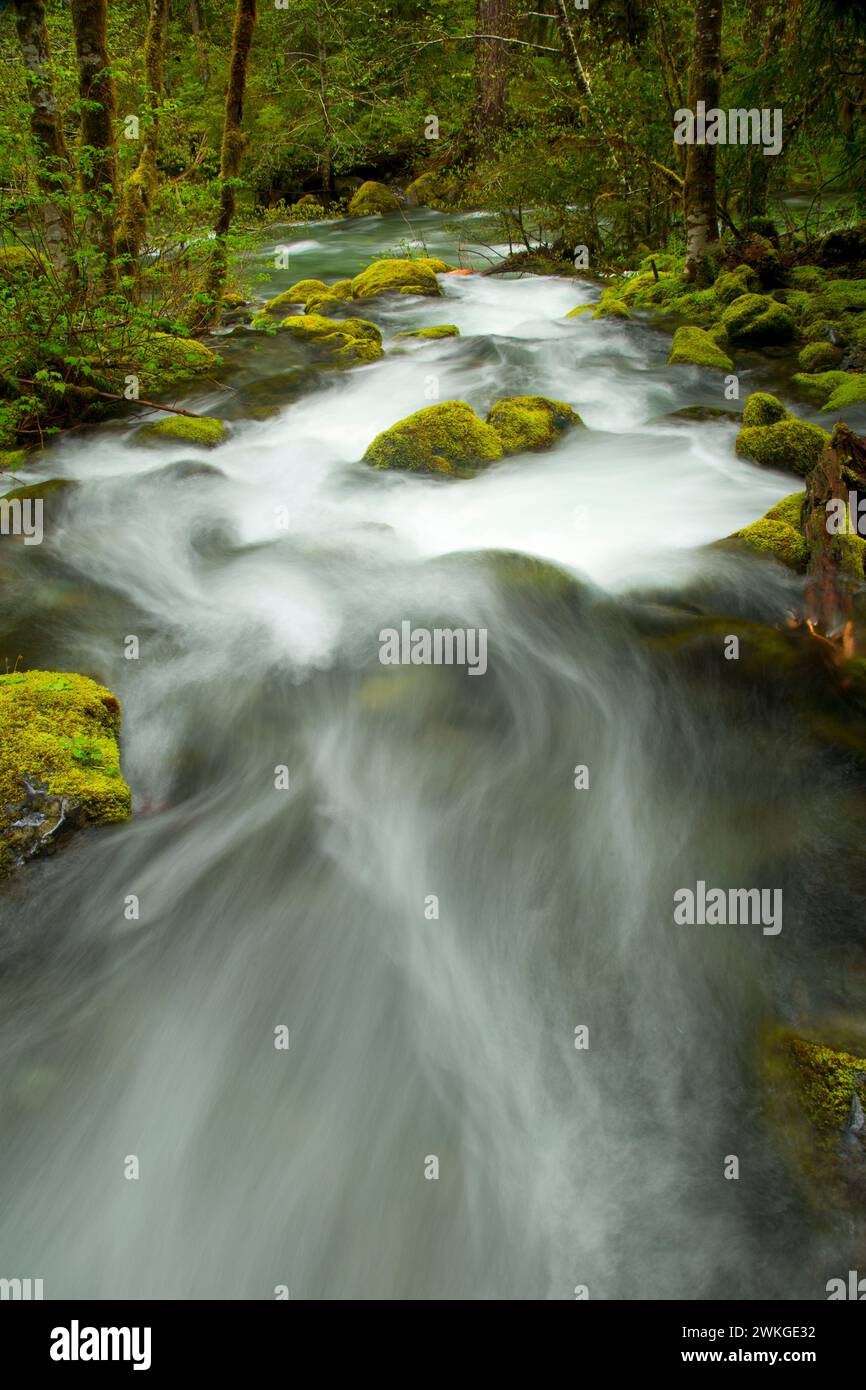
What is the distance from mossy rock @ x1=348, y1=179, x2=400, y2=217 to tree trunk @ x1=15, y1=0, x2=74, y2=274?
57.1 ft

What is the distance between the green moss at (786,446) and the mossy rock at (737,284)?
4732 mm

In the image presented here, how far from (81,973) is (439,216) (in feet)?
75.7

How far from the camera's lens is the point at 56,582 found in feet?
18.9

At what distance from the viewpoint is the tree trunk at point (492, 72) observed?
1817 centimetres

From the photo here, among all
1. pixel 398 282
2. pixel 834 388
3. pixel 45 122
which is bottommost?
pixel 834 388

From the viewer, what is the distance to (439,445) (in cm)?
767

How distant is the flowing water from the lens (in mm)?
2641

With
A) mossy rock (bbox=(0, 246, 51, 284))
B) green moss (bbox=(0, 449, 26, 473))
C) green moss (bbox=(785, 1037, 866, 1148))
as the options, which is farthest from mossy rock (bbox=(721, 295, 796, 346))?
green moss (bbox=(785, 1037, 866, 1148))

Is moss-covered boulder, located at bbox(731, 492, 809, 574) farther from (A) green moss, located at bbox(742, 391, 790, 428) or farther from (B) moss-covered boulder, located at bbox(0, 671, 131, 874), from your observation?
(B) moss-covered boulder, located at bbox(0, 671, 131, 874)

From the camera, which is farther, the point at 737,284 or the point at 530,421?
the point at 737,284

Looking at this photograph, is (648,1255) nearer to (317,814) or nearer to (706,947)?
(706,947)

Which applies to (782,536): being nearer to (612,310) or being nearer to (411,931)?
(411,931)

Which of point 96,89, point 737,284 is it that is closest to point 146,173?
point 96,89

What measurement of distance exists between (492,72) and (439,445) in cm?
1581
